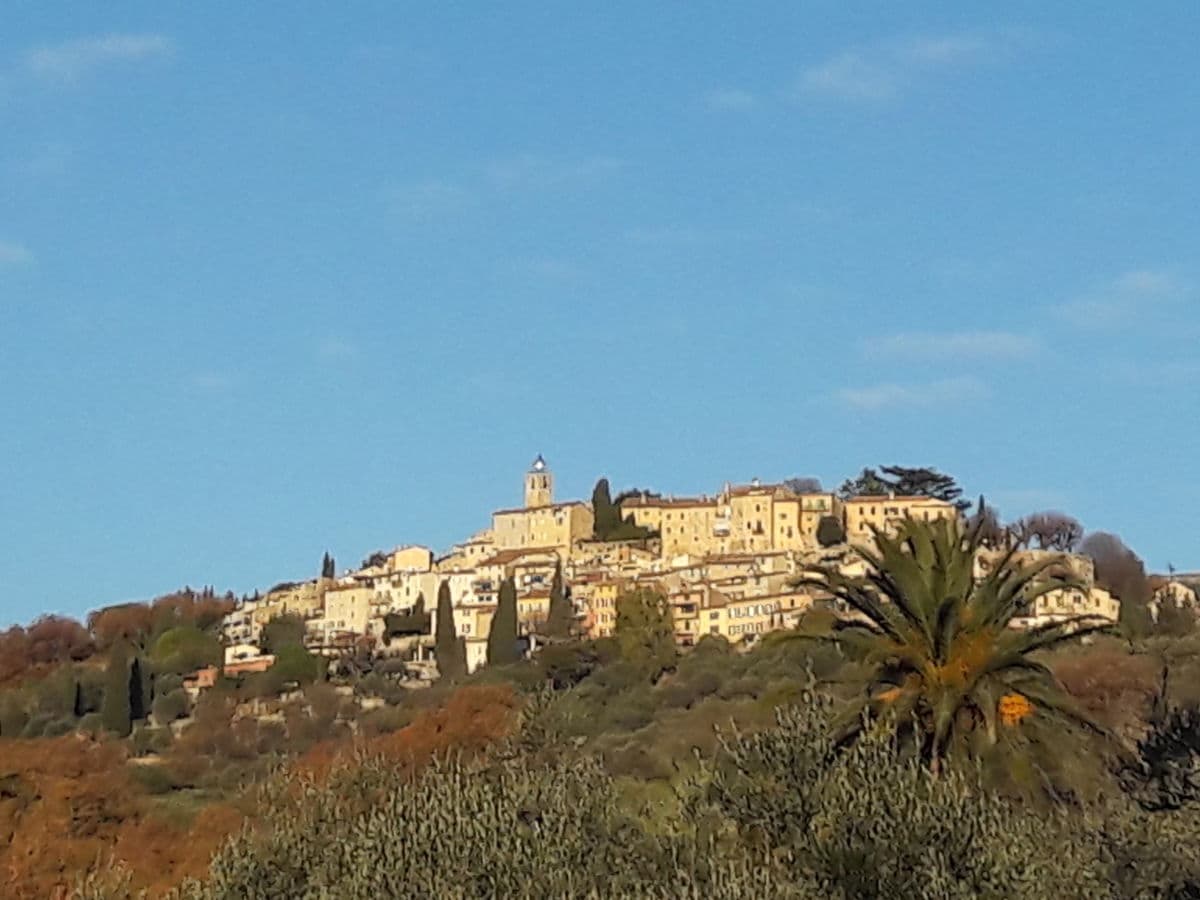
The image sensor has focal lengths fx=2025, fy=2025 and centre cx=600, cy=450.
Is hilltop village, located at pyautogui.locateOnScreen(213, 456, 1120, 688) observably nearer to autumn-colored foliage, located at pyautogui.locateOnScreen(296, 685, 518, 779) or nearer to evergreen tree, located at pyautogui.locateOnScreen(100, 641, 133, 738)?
evergreen tree, located at pyautogui.locateOnScreen(100, 641, 133, 738)

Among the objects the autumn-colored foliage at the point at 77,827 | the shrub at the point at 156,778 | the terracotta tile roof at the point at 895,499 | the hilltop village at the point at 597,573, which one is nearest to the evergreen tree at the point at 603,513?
the hilltop village at the point at 597,573

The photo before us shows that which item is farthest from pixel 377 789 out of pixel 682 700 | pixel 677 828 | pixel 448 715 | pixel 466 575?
pixel 466 575

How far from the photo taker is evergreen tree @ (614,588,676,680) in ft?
260

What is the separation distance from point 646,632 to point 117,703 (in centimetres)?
2161

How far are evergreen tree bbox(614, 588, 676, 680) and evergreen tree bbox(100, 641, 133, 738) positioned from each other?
65.1ft

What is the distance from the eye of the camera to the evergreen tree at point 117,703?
79250 mm

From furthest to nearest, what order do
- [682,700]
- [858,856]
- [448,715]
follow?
[682,700] < [448,715] < [858,856]

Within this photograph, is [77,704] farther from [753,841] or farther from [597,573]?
[753,841]

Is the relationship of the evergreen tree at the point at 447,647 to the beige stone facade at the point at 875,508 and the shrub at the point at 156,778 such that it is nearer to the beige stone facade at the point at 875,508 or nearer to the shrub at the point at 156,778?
the beige stone facade at the point at 875,508

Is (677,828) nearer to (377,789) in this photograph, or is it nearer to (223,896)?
(223,896)

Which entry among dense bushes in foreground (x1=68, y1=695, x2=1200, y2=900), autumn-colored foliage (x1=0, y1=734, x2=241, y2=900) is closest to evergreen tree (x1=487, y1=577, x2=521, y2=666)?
autumn-colored foliage (x1=0, y1=734, x2=241, y2=900)

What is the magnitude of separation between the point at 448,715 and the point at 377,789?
105 ft

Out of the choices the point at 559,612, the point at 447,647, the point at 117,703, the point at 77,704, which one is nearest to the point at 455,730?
the point at 117,703

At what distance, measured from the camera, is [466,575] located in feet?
366
